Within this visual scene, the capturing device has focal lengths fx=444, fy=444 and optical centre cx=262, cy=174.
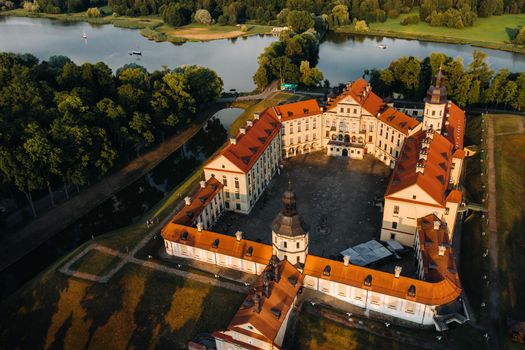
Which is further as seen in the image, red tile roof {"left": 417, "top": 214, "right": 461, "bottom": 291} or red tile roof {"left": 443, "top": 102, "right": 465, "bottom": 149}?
red tile roof {"left": 443, "top": 102, "right": 465, "bottom": 149}

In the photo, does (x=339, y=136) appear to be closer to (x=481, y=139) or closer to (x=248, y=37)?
(x=481, y=139)

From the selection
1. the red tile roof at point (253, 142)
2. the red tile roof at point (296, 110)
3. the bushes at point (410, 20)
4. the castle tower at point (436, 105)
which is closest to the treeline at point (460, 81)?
the castle tower at point (436, 105)

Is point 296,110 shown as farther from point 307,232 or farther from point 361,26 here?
point 361,26

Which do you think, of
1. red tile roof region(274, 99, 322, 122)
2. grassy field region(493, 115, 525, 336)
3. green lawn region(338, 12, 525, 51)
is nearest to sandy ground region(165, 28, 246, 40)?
green lawn region(338, 12, 525, 51)

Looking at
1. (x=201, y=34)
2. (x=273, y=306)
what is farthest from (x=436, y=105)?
(x=201, y=34)

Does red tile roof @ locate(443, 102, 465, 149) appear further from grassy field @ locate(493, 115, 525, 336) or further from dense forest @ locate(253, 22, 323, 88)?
dense forest @ locate(253, 22, 323, 88)

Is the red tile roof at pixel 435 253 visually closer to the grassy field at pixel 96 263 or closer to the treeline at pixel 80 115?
the grassy field at pixel 96 263
